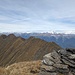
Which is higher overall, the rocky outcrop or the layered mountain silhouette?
the rocky outcrop

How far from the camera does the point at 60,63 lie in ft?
80.8

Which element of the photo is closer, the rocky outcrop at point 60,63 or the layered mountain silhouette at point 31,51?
the rocky outcrop at point 60,63

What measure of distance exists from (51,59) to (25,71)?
14.5 feet

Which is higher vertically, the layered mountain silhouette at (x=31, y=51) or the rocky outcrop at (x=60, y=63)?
the rocky outcrop at (x=60, y=63)

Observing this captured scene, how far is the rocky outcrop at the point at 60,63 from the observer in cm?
2380

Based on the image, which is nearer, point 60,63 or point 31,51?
point 60,63

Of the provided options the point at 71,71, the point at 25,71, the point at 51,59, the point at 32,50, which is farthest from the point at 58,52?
the point at 32,50

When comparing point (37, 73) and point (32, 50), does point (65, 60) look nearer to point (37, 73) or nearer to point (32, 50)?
point (37, 73)

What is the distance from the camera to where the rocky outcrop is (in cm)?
2380

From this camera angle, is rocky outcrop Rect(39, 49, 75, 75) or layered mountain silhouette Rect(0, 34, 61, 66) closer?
rocky outcrop Rect(39, 49, 75, 75)

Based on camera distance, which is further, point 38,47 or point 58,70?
point 38,47

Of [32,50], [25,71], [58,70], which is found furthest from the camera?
[32,50]

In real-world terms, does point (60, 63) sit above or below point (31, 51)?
above

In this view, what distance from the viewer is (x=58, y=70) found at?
23.9m
